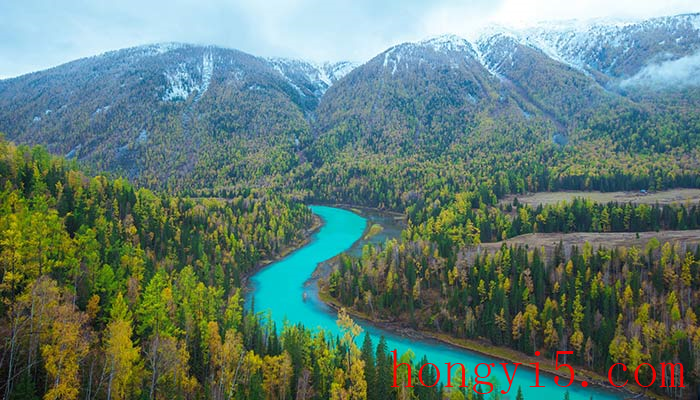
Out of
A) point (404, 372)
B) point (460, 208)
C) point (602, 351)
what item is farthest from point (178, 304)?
point (460, 208)

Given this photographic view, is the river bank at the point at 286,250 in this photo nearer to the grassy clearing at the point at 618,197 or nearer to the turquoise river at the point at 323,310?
the turquoise river at the point at 323,310

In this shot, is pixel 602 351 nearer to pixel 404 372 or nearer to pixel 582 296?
pixel 582 296

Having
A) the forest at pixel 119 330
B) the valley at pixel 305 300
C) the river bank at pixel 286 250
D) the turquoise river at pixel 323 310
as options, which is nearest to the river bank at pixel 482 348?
the valley at pixel 305 300

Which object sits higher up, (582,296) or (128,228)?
(128,228)

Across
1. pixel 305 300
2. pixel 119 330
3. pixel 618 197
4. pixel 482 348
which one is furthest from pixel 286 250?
pixel 618 197

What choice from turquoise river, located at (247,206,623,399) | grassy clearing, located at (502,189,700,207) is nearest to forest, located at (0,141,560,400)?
turquoise river, located at (247,206,623,399)

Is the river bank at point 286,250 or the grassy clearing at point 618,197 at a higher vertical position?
the grassy clearing at point 618,197

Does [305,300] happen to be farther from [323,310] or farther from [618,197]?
[618,197]

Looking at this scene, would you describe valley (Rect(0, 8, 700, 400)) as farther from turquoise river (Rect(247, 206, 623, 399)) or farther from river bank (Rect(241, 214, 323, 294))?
river bank (Rect(241, 214, 323, 294))
